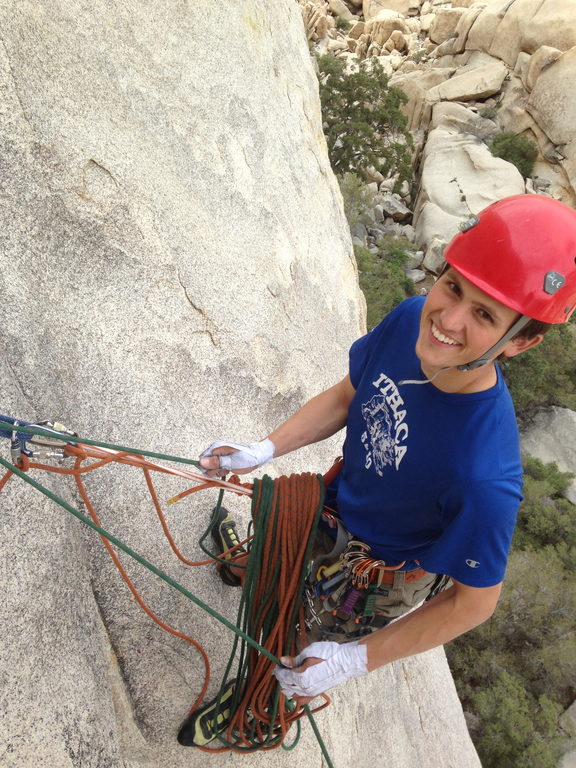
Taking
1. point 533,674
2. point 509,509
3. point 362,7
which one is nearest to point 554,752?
point 533,674

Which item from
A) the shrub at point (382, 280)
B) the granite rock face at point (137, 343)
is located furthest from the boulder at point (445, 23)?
the granite rock face at point (137, 343)

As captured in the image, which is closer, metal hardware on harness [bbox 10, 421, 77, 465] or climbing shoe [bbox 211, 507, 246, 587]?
metal hardware on harness [bbox 10, 421, 77, 465]

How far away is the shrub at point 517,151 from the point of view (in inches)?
648

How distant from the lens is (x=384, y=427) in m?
1.47

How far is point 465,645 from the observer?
7.75m

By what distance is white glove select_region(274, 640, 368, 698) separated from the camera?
151cm

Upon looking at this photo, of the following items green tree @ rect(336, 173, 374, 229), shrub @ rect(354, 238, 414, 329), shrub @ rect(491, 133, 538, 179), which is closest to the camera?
shrub @ rect(354, 238, 414, 329)

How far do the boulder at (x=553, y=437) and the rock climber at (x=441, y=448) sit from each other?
1131 centimetres

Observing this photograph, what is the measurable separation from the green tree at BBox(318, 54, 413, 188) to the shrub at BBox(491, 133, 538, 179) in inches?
131

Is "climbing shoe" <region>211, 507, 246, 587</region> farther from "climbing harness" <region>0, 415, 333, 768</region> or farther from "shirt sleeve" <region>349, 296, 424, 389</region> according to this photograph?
"shirt sleeve" <region>349, 296, 424, 389</region>

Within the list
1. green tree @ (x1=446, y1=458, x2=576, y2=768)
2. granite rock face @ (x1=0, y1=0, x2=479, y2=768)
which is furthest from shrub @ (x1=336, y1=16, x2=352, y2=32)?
granite rock face @ (x1=0, y1=0, x2=479, y2=768)

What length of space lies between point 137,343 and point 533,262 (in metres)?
1.34

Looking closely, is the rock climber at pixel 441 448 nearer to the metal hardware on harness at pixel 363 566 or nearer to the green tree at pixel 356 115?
the metal hardware on harness at pixel 363 566

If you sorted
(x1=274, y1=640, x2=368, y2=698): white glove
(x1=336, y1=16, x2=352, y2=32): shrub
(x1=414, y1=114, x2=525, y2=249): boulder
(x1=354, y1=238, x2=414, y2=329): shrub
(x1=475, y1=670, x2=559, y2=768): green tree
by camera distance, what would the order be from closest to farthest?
(x1=274, y1=640, x2=368, y2=698): white glove, (x1=475, y1=670, x2=559, y2=768): green tree, (x1=354, y1=238, x2=414, y2=329): shrub, (x1=414, y1=114, x2=525, y2=249): boulder, (x1=336, y1=16, x2=352, y2=32): shrub
